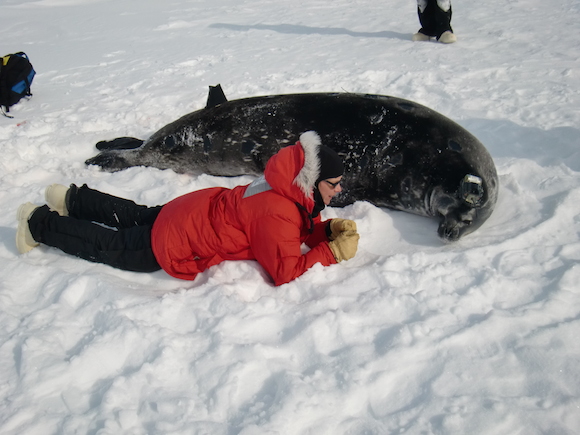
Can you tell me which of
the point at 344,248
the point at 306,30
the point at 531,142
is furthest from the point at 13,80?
the point at 531,142

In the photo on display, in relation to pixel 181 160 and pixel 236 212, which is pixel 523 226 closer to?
pixel 236 212

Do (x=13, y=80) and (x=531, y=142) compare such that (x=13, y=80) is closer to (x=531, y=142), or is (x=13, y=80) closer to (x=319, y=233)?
(x=319, y=233)

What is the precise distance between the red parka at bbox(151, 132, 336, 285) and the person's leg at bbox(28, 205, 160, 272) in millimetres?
115

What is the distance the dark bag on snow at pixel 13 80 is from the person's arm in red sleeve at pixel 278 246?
4095 mm

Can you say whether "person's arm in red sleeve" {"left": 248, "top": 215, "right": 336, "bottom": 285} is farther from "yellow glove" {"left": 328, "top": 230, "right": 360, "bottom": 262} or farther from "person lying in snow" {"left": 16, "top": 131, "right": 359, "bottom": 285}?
"yellow glove" {"left": 328, "top": 230, "right": 360, "bottom": 262}

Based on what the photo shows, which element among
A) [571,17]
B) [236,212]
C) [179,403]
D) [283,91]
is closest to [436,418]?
[179,403]

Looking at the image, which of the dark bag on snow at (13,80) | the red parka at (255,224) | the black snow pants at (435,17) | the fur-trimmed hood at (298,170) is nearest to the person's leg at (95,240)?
the red parka at (255,224)

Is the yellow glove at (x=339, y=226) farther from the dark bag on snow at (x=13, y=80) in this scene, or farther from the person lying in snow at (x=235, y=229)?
the dark bag on snow at (x=13, y=80)

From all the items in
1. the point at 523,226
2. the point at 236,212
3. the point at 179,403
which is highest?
the point at 236,212

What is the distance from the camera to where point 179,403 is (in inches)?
71.2

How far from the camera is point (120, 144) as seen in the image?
4.26 metres

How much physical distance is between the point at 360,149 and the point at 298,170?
1134mm

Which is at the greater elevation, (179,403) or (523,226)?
(179,403)

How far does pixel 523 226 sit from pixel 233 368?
200cm
